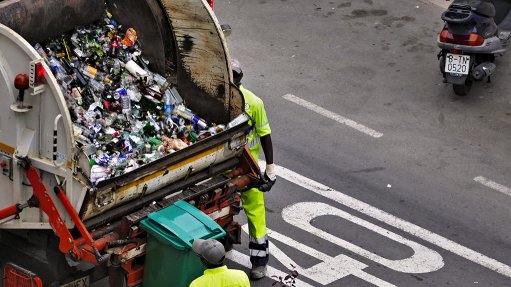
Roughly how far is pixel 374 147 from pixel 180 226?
4004 millimetres

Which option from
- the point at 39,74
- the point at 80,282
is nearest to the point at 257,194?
the point at 80,282

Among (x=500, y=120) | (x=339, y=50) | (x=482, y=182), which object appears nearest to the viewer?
(x=482, y=182)

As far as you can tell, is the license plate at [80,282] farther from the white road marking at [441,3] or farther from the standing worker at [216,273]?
the white road marking at [441,3]

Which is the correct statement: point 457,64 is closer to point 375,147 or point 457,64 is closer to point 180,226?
point 375,147

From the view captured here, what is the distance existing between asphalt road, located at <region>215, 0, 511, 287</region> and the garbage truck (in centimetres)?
131

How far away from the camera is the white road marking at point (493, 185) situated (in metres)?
11.3

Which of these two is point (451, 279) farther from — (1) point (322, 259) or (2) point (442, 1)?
(2) point (442, 1)

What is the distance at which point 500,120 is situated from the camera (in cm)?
1263

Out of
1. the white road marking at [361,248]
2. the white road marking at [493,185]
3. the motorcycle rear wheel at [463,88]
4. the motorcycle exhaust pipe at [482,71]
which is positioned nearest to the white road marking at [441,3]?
the motorcycle rear wheel at [463,88]

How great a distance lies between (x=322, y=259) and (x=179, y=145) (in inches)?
68.2

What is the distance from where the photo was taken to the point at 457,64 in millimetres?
12688

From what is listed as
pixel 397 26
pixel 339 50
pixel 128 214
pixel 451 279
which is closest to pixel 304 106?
pixel 339 50

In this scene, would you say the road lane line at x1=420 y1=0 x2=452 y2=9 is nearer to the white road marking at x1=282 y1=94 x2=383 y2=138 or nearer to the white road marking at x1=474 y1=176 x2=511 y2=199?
the white road marking at x1=282 y1=94 x2=383 y2=138

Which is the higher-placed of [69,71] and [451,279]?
[69,71]
